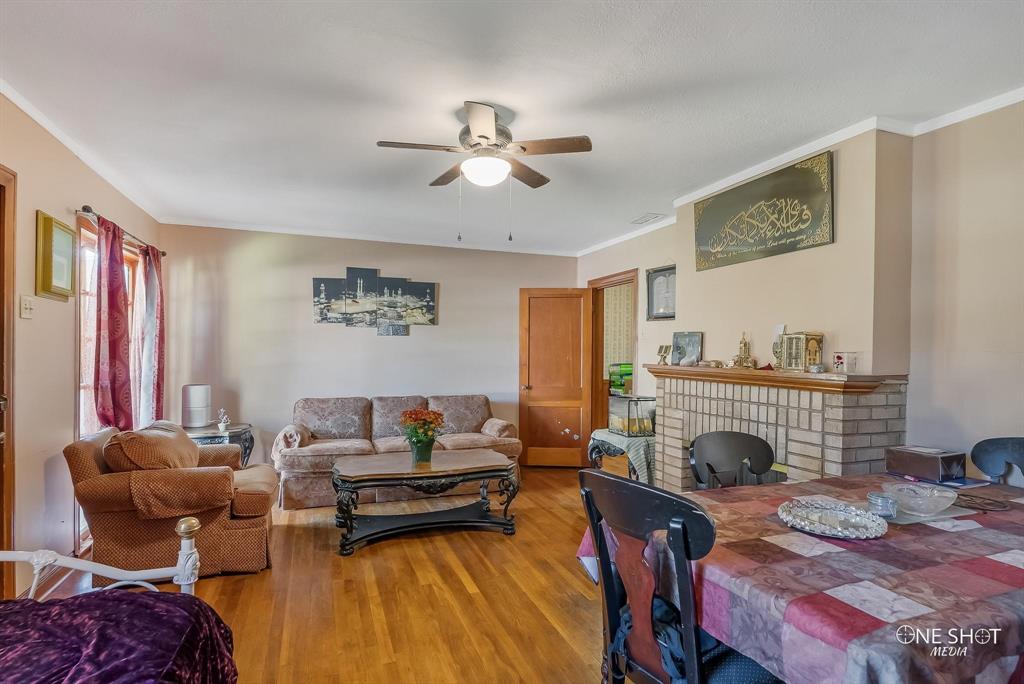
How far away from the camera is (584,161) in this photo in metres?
3.15

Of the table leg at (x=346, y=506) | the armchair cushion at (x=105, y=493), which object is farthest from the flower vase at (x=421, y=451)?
the armchair cushion at (x=105, y=493)

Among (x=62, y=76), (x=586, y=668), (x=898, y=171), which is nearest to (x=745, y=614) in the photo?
(x=586, y=668)

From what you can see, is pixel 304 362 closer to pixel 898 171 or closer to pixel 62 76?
pixel 62 76

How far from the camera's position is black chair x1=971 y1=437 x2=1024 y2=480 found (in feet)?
6.45

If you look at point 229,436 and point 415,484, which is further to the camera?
point 229,436

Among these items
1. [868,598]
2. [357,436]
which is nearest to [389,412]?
[357,436]

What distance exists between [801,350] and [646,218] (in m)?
2.10

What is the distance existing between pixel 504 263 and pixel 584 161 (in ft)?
9.34

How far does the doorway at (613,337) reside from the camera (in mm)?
5441

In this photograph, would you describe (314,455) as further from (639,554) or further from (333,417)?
(639,554)

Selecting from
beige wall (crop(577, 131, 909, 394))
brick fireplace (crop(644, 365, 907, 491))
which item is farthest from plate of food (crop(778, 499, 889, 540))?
beige wall (crop(577, 131, 909, 394))

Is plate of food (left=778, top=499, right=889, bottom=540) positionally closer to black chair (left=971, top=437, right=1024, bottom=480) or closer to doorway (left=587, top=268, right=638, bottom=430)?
black chair (left=971, top=437, right=1024, bottom=480)

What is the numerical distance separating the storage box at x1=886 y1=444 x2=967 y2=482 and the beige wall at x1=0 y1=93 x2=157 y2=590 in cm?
393

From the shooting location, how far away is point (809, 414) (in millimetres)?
2641
